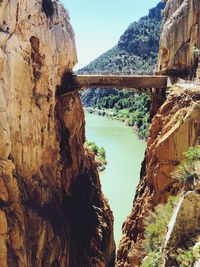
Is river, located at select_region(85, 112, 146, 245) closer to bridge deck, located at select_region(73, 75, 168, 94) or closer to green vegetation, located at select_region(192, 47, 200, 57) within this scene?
bridge deck, located at select_region(73, 75, 168, 94)

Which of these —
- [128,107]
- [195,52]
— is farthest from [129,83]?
[128,107]

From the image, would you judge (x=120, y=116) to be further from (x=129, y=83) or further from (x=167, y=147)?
(x=167, y=147)

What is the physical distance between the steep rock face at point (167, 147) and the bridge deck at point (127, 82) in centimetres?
557

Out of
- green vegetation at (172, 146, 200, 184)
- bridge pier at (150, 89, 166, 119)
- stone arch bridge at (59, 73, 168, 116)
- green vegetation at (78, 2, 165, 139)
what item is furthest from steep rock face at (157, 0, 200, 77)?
green vegetation at (78, 2, 165, 139)

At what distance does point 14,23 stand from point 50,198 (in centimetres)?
1155

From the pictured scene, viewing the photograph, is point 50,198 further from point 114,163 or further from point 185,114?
point 114,163

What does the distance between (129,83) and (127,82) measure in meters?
0.16

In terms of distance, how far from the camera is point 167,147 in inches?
843

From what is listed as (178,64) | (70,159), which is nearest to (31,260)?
(70,159)

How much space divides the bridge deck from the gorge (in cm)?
89

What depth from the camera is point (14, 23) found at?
88.1 ft

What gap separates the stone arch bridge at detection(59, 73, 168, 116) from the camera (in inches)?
1169

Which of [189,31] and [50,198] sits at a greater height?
[189,31]

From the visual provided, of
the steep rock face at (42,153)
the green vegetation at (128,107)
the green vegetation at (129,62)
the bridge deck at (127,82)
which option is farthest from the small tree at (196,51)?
the green vegetation at (129,62)
